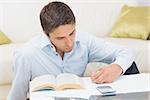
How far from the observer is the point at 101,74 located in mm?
1444

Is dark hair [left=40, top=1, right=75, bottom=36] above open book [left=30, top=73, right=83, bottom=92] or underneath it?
above

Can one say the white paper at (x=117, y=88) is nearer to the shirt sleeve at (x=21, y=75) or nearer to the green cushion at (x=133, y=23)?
the shirt sleeve at (x=21, y=75)

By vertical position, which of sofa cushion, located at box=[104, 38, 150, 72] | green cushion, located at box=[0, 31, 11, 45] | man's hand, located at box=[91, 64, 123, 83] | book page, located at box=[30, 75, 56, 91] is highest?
book page, located at box=[30, 75, 56, 91]

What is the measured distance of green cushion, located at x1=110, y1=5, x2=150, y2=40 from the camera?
3.08 m

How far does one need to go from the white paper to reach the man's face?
0.18 m

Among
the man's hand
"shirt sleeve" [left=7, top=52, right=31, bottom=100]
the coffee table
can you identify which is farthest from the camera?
"shirt sleeve" [left=7, top=52, right=31, bottom=100]

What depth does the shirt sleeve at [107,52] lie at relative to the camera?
1650 millimetres

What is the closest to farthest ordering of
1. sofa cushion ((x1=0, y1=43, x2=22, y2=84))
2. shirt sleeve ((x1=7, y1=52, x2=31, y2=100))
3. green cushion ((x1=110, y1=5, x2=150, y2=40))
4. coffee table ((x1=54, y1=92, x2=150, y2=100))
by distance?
coffee table ((x1=54, y1=92, x2=150, y2=100)) → shirt sleeve ((x1=7, y1=52, x2=31, y2=100)) → sofa cushion ((x1=0, y1=43, x2=22, y2=84)) → green cushion ((x1=110, y1=5, x2=150, y2=40))

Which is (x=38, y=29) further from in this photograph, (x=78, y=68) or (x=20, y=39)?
(x=78, y=68)

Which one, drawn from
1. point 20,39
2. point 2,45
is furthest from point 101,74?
point 20,39

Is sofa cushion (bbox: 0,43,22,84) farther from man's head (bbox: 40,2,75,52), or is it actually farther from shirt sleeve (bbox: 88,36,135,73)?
man's head (bbox: 40,2,75,52)

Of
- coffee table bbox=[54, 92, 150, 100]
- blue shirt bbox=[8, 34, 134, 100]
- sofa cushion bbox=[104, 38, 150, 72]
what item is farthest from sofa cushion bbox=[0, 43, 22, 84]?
coffee table bbox=[54, 92, 150, 100]

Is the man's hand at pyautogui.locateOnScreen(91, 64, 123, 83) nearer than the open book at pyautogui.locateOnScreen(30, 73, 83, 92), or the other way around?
the open book at pyautogui.locateOnScreen(30, 73, 83, 92)

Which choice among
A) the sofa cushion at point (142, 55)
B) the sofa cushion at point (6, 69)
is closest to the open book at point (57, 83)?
the sofa cushion at point (6, 69)
